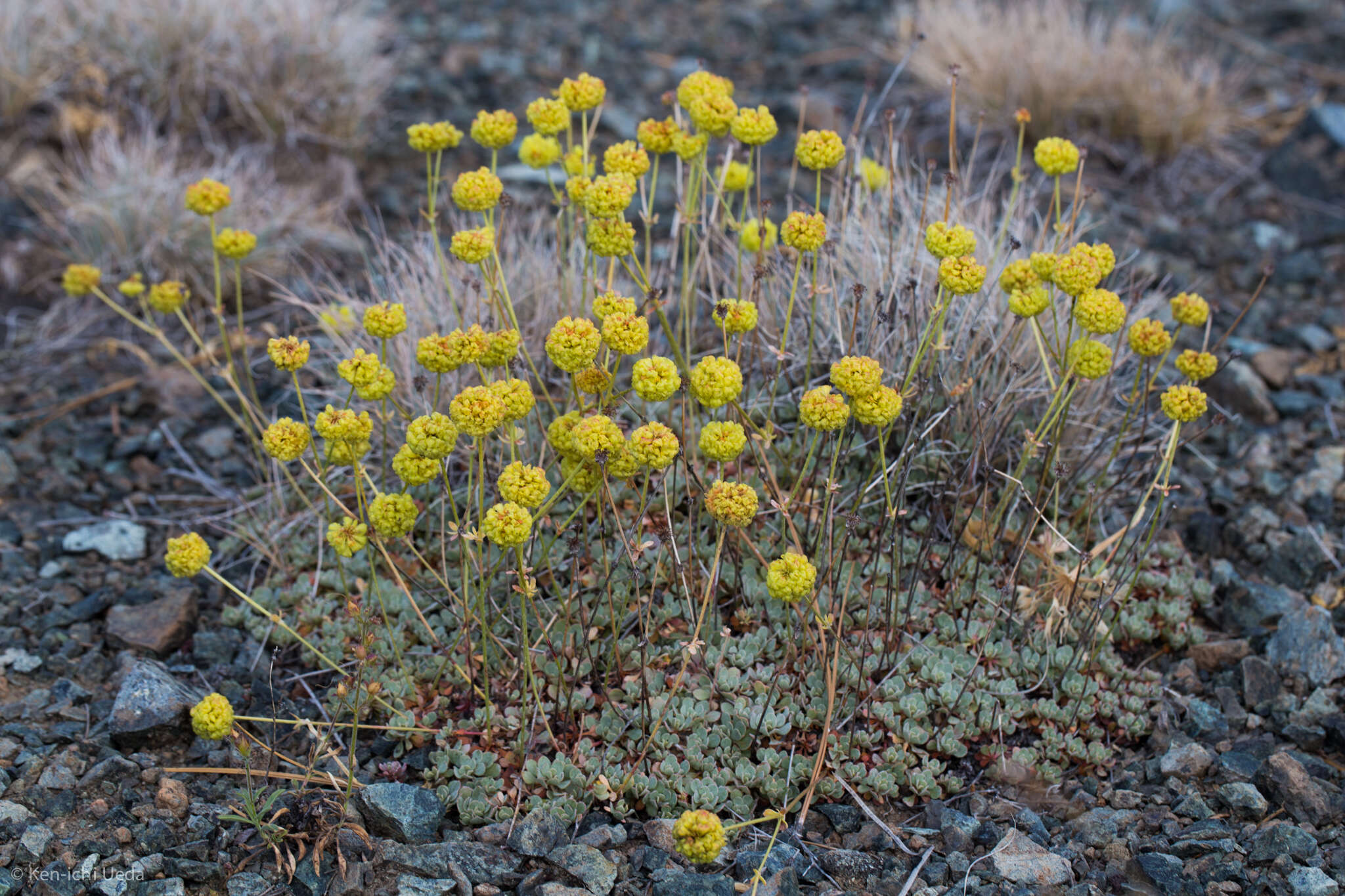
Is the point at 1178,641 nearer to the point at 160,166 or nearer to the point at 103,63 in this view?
the point at 160,166

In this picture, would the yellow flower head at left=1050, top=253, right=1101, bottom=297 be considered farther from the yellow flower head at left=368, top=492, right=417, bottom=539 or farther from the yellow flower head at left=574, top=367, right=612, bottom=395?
the yellow flower head at left=368, top=492, right=417, bottom=539

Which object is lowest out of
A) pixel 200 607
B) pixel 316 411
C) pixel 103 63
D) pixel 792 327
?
pixel 200 607

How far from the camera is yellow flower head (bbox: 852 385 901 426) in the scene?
2.50 metres

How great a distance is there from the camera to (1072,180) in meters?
5.79

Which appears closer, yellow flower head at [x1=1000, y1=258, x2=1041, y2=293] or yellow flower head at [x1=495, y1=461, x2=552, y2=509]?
yellow flower head at [x1=495, y1=461, x2=552, y2=509]

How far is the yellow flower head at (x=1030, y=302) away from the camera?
9.10ft

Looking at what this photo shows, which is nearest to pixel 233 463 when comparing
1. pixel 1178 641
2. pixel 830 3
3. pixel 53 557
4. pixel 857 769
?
pixel 53 557

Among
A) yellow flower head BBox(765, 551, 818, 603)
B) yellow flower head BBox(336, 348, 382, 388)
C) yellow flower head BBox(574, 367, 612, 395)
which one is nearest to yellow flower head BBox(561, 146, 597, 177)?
yellow flower head BBox(574, 367, 612, 395)

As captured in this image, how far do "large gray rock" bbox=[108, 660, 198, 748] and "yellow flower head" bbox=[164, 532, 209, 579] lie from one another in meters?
0.53

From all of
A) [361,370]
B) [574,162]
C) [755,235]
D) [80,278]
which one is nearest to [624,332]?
[361,370]

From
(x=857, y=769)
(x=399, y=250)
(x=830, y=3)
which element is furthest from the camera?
(x=830, y=3)

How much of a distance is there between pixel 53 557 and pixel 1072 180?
16.5 feet

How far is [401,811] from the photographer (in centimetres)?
263

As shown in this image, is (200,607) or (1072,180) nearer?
(200,607)
